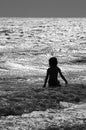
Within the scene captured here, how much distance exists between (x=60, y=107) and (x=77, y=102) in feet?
2.30

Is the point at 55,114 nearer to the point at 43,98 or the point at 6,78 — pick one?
the point at 43,98

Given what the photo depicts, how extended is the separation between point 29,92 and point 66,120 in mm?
2694

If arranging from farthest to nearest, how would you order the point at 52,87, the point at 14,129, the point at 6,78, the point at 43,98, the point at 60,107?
the point at 6,78 < the point at 52,87 < the point at 43,98 < the point at 60,107 < the point at 14,129

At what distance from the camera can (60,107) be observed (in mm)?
8938

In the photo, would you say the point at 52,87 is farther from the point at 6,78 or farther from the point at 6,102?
the point at 6,78

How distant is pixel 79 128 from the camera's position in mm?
7238

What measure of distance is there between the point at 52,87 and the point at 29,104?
224cm

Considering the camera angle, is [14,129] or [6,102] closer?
[14,129]

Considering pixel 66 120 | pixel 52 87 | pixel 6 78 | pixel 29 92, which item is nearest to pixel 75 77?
pixel 6 78

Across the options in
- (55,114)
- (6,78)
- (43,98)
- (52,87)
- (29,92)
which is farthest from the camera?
(6,78)

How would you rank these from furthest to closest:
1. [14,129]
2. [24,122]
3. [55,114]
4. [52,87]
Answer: [52,87] < [55,114] < [24,122] < [14,129]

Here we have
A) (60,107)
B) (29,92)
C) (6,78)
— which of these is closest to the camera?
(60,107)

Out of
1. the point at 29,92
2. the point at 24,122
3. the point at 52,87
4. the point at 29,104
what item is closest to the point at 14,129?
the point at 24,122

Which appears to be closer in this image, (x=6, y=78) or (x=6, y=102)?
(x=6, y=102)
